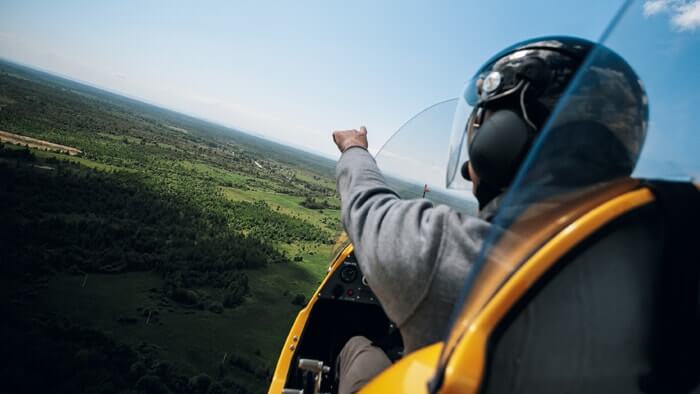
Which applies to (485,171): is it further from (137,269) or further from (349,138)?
(137,269)

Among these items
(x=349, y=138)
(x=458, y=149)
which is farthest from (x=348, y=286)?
(x=349, y=138)

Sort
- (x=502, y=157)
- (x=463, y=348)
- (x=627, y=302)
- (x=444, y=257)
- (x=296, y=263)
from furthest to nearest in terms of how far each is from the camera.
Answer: (x=296, y=263) < (x=502, y=157) < (x=444, y=257) < (x=627, y=302) < (x=463, y=348)

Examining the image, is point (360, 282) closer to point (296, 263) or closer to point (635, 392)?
point (635, 392)

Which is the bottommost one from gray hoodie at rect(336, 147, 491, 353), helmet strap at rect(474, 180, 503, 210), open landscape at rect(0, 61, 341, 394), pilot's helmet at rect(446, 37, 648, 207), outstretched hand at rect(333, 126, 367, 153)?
open landscape at rect(0, 61, 341, 394)

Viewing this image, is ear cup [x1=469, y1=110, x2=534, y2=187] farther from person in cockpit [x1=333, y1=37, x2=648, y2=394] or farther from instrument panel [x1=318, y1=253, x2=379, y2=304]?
instrument panel [x1=318, y1=253, x2=379, y2=304]

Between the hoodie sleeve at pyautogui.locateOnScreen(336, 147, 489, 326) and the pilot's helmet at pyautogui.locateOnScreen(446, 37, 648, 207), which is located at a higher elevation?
the pilot's helmet at pyautogui.locateOnScreen(446, 37, 648, 207)

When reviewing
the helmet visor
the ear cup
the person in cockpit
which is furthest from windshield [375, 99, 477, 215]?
the ear cup

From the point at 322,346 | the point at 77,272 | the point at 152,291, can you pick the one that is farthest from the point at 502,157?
the point at 77,272

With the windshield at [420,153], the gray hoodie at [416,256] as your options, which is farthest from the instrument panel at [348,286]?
the gray hoodie at [416,256]
